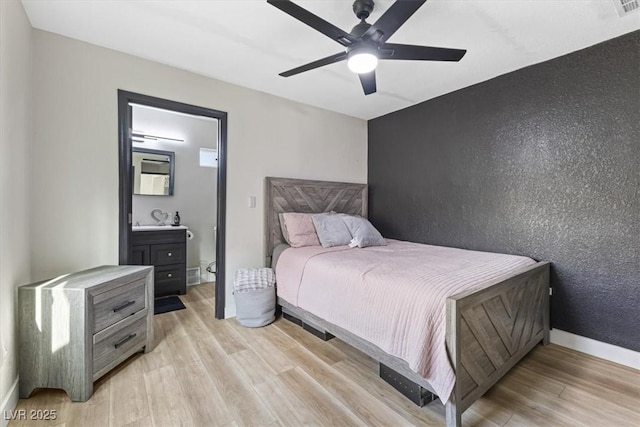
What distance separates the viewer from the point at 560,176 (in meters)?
2.41

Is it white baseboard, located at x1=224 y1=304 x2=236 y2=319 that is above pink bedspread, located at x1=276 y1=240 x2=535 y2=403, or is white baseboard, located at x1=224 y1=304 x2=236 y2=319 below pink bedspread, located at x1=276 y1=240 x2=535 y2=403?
below

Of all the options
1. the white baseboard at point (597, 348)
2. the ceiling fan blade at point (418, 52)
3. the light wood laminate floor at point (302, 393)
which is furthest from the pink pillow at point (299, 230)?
the white baseboard at point (597, 348)

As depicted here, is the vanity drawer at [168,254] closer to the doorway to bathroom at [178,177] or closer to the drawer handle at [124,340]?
the doorway to bathroom at [178,177]

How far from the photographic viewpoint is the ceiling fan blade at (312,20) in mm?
1361

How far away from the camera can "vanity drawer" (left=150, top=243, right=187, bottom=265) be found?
3.41m

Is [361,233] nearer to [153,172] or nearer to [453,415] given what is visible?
[453,415]

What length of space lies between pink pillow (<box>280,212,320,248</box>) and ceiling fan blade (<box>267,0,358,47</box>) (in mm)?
1864

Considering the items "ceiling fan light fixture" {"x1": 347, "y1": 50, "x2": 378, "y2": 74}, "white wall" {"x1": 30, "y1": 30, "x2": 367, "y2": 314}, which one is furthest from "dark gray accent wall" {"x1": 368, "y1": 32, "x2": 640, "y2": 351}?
"white wall" {"x1": 30, "y1": 30, "x2": 367, "y2": 314}

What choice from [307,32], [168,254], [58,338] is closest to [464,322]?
[307,32]

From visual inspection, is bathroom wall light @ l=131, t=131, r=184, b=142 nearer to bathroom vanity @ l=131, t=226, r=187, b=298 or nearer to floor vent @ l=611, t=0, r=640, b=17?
bathroom vanity @ l=131, t=226, r=187, b=298

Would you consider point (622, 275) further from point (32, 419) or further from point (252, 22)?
point (32, 419)

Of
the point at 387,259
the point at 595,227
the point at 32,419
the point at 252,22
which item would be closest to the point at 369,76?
the point at 252,22

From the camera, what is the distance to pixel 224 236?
290 cm

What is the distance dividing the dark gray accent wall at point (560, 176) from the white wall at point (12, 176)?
3.28m
